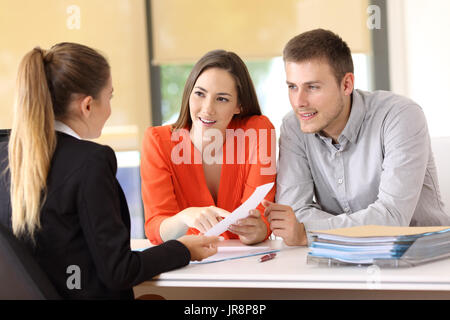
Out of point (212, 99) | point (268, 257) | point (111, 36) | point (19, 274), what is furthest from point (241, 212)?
point (111, 36)

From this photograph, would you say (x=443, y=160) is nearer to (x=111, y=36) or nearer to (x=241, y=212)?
(x=241, y=212)

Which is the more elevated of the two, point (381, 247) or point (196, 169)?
point (196, 169)

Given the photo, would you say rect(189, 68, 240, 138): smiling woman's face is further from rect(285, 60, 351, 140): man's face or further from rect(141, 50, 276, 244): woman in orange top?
rect(285, 60, 351, 140): man's face

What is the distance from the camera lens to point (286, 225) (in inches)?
68.9

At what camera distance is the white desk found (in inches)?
50.0

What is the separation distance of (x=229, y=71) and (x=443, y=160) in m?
1.01

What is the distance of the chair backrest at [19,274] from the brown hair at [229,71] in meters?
1.14

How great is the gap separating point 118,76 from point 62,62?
3.72m

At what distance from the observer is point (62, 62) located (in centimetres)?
138

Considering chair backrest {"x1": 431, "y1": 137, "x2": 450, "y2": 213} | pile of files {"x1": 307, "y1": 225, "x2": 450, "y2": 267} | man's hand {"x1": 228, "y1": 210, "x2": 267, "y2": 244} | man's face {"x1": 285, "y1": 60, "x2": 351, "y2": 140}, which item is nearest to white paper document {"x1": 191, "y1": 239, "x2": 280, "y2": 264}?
man's hand {"x1": 228, "y1": 210, "x2": 267, "y2": 244}

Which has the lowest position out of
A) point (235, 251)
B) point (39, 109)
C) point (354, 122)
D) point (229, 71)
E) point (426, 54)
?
point (235, 251)

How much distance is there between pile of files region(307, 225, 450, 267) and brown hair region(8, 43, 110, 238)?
713 mm

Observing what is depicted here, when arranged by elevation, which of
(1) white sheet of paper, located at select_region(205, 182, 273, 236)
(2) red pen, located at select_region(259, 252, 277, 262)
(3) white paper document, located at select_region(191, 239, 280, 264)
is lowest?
(3) white paper document, located at select_region(191, 239, 280, 264)
